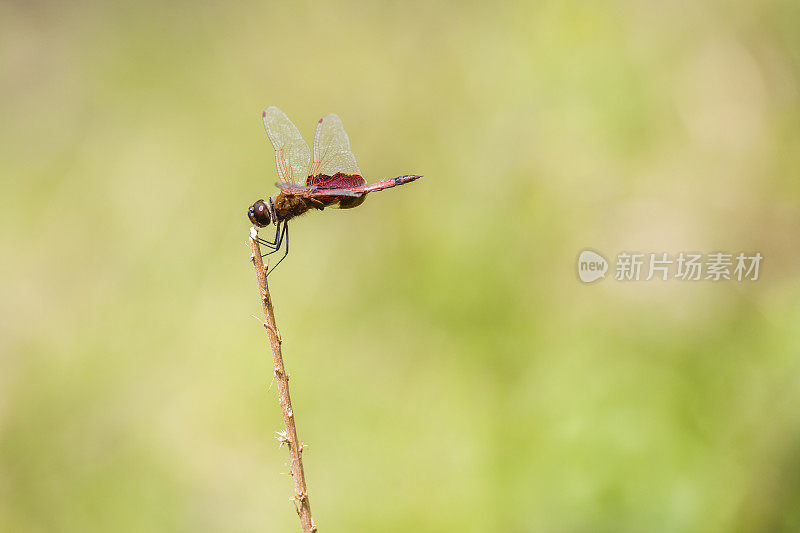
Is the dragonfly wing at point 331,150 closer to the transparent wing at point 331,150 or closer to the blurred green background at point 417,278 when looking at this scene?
the transparent wing at point 331,150

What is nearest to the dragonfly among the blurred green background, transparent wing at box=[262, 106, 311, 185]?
transparent wing at box=[262, 106, 311, 185]

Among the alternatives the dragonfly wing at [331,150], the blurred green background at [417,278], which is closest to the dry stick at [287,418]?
the dragonfly wing at [331,150]

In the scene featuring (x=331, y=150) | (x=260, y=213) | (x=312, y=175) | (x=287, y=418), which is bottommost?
(x=287, y=418)

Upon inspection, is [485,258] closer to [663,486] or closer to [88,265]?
[663,486]

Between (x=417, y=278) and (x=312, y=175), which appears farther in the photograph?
(x=417, y=278)

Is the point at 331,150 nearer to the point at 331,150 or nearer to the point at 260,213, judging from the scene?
the point at 331,150

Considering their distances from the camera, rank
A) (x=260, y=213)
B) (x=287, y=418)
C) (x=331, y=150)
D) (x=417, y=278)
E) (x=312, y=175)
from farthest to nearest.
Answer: (x=417, y=278)
(x=331, y=150)
(x=312, y=175)
(x=260, y=213)
(x=287, y=418)

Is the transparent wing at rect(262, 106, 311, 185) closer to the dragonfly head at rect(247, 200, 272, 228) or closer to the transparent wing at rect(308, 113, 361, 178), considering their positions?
the transparent wing at rect(308, 113, 361, 178)

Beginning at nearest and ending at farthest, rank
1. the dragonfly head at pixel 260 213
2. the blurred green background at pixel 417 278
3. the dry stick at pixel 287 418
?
the dry stick at pixel 287 418 < the dragonfly head at pixel 260 213 < the blurred green background at pixel 417 278

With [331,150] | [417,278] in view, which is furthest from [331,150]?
[417,278]
